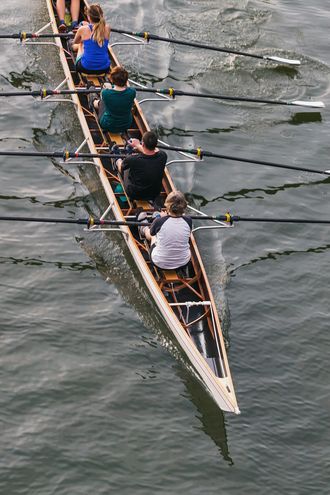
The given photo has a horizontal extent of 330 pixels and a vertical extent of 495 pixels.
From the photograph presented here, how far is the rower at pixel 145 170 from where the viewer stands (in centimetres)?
1462

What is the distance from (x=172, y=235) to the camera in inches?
537

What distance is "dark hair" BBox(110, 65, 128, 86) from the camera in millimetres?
16016

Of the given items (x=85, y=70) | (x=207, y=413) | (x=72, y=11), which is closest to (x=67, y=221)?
(x=207, y=413)

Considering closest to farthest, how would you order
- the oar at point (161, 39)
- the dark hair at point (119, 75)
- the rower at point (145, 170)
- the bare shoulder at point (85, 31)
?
the rower at point (145, 170) → the dark hair at point (119, 75) → the bare shoulder at point (85, 31) → the oar at point (161, 39)

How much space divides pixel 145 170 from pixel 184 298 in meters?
2.43

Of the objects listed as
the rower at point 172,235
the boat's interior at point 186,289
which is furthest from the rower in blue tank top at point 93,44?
the rower at point 172,235

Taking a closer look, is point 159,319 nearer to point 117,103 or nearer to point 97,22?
point 117,103

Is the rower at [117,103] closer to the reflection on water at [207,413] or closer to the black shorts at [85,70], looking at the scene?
the black shorts at [85,70]

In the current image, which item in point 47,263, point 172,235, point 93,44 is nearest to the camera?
point 172,235

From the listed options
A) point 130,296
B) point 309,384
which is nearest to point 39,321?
point 130,296

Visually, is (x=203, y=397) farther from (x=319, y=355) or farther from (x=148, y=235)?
(x=148, y=235)

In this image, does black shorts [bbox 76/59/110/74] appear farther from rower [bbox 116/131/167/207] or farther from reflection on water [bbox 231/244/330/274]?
reflection on water [bbox 231/244/330/274]

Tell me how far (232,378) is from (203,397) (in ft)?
2.01

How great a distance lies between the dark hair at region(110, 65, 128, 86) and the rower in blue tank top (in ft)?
7.68
